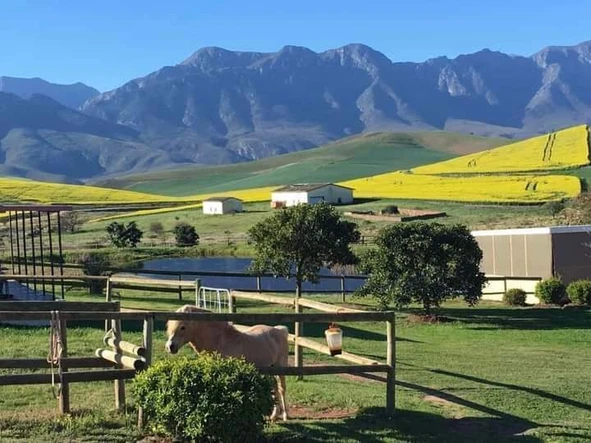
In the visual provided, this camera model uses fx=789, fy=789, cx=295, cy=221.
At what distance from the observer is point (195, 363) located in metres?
7.48

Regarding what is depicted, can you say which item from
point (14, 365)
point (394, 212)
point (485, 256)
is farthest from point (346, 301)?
point (394, 212)

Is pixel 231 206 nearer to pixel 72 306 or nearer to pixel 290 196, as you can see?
pixel 290 196

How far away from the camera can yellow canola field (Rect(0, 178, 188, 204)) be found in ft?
297

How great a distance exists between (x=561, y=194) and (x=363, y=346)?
6210cm

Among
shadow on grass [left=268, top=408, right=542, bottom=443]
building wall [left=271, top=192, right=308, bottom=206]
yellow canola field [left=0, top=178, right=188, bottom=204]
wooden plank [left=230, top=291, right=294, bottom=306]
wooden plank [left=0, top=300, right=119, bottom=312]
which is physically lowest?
shadow on grass [left=268, top=408, right=542, bottom=443]

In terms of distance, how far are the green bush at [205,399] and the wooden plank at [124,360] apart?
650mm

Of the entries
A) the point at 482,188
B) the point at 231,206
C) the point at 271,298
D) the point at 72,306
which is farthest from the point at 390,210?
the point at 72,306

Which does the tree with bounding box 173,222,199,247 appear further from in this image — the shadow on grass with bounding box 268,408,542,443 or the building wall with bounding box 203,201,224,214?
the shadow on grass with bounding box 268,408,542,443

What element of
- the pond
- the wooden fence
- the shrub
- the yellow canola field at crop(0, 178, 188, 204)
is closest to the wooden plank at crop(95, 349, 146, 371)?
the wooden fence

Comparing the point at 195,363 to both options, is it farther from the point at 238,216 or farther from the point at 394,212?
the point at 238,216

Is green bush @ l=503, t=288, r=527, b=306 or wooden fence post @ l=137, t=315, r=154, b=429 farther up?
wooden fence post @ l=137, t=315, r=154, b=429

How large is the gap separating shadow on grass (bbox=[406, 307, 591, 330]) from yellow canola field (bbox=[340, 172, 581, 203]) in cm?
4755

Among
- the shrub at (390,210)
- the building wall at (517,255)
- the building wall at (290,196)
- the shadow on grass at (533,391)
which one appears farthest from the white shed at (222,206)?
the shadow on grass at (533,391)

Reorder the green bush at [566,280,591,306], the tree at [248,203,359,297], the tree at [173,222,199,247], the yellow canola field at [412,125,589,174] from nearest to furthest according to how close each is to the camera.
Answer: the green bush at [566,280,591,306] → the tree at [248,203,359,297] → the tree at [173,222,199,247] → the yellow canola field at [412,125,589,174]
